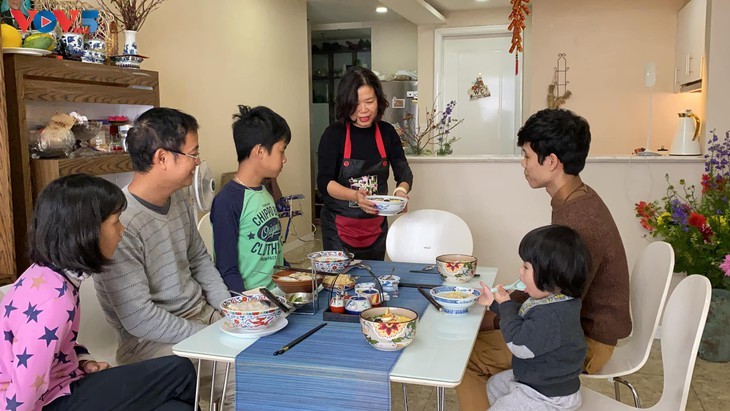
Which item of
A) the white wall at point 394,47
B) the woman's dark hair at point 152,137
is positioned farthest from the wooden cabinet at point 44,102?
the white wall at point 394,47

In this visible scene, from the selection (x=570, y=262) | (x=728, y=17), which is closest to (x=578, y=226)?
(x=570, y=262)

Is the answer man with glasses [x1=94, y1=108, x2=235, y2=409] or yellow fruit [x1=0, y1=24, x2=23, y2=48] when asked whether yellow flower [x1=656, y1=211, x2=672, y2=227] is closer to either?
man with glasses [x1=94, y1=108, x2=235, y2=409]

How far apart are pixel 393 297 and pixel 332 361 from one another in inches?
21.4

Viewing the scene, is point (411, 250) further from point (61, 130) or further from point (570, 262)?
point (61, 130)

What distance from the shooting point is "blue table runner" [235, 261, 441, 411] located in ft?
4.24

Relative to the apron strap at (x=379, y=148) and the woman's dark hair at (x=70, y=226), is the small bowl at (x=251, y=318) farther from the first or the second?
the apron strap at (x=379, y=148)

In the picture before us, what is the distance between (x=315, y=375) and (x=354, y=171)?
1502mm

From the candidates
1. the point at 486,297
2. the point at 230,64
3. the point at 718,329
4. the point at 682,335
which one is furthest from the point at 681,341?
the point at 230,64

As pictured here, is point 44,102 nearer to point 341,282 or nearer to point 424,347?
point 341,282

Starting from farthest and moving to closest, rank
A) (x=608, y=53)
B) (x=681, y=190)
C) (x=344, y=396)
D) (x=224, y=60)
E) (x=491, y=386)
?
(x=608, y=53)
(x=224, y=60)
(x=681, y=190)
(x=491, y=386)
(x=344, y=396)

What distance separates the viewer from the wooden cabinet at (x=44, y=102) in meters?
2.43

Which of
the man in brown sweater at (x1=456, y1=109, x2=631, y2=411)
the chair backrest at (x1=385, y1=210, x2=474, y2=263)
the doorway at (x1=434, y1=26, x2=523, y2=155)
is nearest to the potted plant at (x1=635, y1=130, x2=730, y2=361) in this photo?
the chair backrest at (x1=385, y1=210, x2=474, y2=263)

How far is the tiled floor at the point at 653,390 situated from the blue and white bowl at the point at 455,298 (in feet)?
3.35

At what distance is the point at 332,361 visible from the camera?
135 cm
